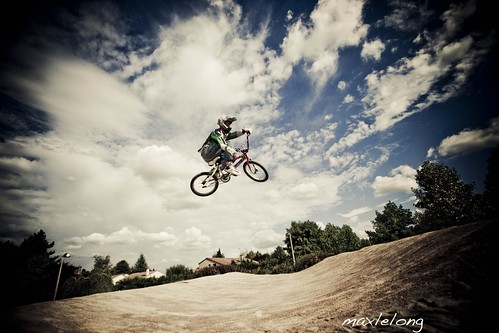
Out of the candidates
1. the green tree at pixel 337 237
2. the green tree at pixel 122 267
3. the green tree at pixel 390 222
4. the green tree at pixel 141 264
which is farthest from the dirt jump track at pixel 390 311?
the green tree at pixel 122 267

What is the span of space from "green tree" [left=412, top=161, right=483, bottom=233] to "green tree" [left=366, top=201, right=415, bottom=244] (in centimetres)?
1974

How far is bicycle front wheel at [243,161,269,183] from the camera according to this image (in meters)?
9.23

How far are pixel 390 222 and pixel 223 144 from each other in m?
60.4

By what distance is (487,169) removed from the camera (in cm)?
3131

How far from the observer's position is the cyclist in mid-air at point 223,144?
787cm

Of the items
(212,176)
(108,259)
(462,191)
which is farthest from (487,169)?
(108,259)

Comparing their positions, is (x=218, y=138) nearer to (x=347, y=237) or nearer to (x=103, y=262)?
(x=347, y=237)

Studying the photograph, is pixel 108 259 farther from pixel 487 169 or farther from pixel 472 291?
pixel 487 169

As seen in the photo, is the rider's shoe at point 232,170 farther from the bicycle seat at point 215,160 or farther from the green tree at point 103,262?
the green tree at point 103,262

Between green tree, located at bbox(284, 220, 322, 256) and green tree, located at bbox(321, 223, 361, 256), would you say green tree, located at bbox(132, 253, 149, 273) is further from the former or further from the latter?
green tree, located at bbox(321, 223, 361, 256)

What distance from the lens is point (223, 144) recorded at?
7945mm

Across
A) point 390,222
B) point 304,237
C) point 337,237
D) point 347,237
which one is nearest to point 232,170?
point 304,237

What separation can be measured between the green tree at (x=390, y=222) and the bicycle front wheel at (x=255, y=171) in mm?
53361
